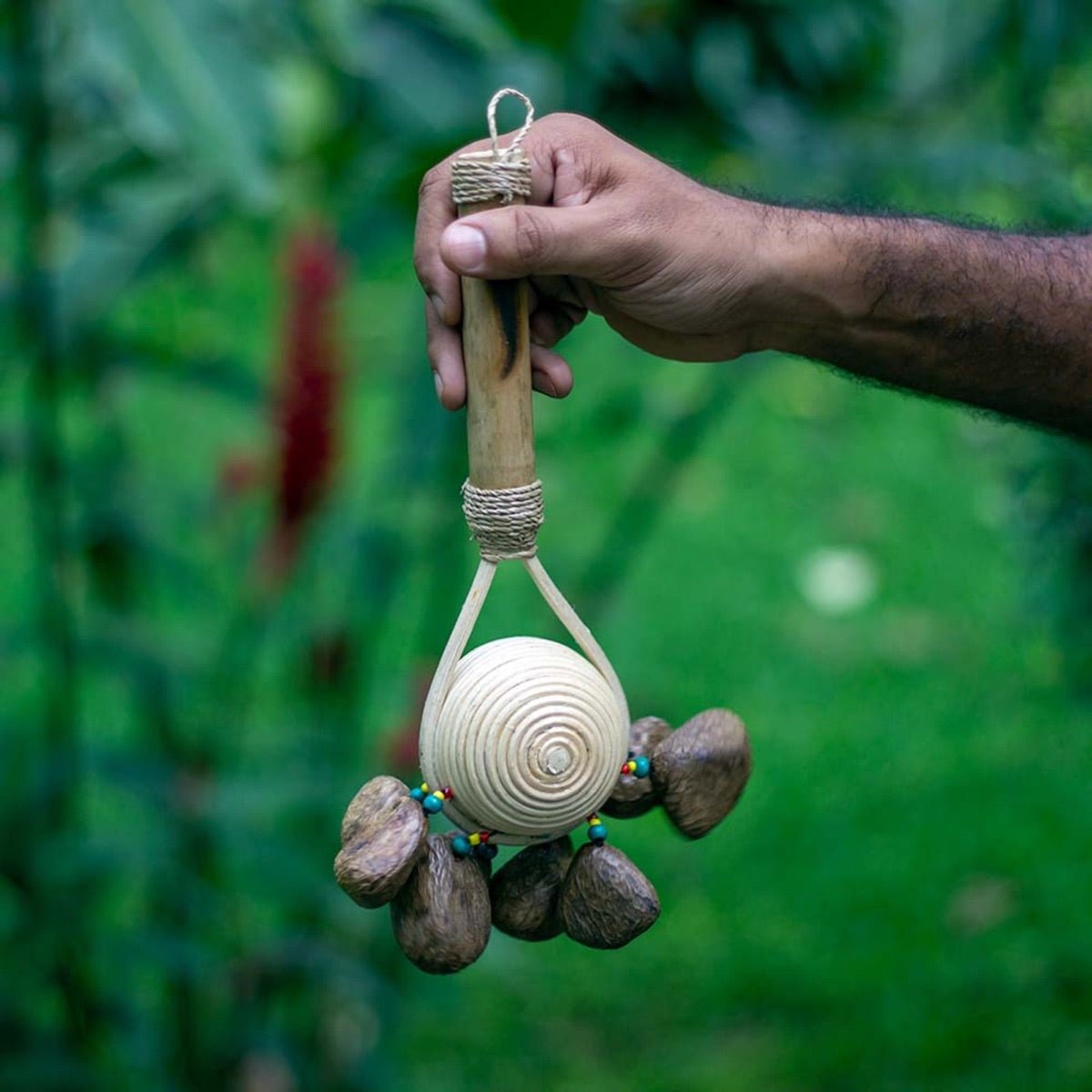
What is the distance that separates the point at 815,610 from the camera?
3658mm

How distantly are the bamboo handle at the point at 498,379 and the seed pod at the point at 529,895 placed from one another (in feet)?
0.86

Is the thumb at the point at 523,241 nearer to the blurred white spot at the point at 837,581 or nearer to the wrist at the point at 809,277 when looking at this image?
the wrist at the point at 809,277

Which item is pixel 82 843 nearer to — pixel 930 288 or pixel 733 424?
pixel 930 288

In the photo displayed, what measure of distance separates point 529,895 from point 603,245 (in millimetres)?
436

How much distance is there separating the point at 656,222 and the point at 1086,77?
1.83 metres

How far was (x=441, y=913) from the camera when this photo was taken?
3.00 ft

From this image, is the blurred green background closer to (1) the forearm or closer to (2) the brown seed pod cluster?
(1) the forearm

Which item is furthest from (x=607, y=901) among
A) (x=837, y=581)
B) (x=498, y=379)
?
(x=837, y=581)

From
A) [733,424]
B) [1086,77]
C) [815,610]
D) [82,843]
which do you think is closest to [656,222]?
[82,843]

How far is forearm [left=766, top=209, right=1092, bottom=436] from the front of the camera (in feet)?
3.53

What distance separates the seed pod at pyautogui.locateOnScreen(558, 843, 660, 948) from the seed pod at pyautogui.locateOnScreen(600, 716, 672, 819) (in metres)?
0.07

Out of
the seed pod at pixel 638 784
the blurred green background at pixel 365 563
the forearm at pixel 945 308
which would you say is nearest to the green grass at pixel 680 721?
the blurred green background at pixel 365 563

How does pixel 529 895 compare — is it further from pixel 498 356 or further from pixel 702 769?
pixel 498 356

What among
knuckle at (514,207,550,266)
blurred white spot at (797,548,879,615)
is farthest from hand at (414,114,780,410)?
blurred white spot at (797,548,879,615)
